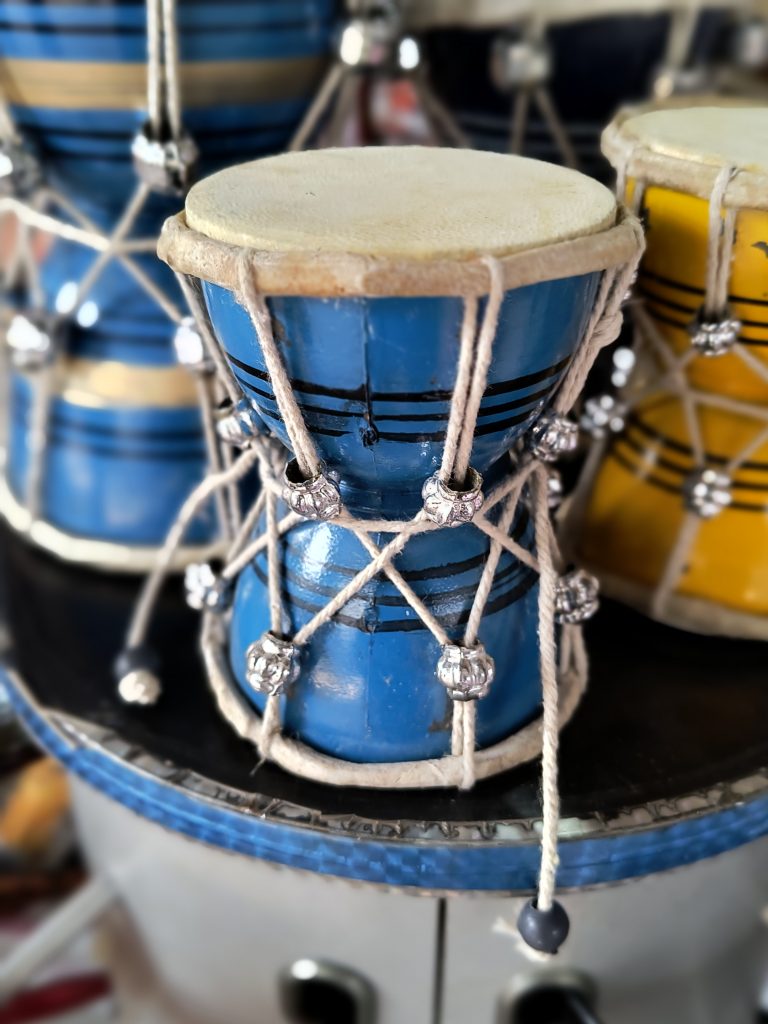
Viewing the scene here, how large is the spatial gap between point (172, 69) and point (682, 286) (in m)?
0.34

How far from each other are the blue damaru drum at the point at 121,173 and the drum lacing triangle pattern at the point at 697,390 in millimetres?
267

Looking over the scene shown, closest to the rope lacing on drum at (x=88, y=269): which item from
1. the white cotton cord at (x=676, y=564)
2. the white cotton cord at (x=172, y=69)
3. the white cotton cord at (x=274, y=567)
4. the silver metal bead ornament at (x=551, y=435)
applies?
the white cotton cord at (x=172, y=69)

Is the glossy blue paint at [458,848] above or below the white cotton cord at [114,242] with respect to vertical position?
below

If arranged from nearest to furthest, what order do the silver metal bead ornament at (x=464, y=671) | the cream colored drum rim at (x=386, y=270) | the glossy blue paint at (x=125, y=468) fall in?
the cream colored drum rim at (x=386, y=270) < the silver metal bead ornament at (x=464, y=671) < the glossy blue paint at (x=125, y=468)

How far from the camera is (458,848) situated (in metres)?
0.51


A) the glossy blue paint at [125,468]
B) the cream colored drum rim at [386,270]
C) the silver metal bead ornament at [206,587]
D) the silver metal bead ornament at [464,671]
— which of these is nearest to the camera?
the cream colored drum rim at [386,270]

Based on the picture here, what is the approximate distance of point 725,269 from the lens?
54 cm

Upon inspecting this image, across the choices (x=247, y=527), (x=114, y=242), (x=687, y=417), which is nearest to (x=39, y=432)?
(x=114, y=242)

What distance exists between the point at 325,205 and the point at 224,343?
0.08 meters

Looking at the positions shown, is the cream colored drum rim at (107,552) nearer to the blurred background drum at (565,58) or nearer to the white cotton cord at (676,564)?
the white cotton cord at (676,564)

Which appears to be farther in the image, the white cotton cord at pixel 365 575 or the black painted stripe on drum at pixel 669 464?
the black painted stripe on drum at pixel 669 464

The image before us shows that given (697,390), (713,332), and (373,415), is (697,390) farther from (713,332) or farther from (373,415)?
(373,415)

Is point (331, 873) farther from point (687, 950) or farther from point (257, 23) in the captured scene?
point (257, 23)

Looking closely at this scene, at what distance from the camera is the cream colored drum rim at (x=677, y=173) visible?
51 centimetres
